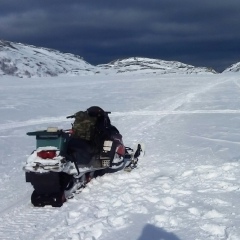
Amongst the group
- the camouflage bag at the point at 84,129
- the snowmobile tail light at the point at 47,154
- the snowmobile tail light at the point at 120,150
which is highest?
the camouflage bag at the point at 84,129

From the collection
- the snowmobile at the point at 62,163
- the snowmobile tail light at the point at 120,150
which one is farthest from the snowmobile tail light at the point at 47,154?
the snowmobile tail light at the point at 120,150

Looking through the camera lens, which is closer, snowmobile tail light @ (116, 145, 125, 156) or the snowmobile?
the snowmobile

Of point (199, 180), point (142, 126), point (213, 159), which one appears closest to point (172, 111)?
point (142, 126)

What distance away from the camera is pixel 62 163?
525 cm

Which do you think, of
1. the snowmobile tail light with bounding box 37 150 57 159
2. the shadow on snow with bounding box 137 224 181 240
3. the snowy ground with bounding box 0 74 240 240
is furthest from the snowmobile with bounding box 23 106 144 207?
the shadow on snow with bounding box 137 224 181 240

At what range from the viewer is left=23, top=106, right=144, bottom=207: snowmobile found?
522 cm

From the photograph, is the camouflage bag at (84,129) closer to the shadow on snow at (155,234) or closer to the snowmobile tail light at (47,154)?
the snowmobile tail light at (47,154)

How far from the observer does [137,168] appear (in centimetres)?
714

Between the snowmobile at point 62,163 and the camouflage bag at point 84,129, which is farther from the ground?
the camouflage bag at point 84,129

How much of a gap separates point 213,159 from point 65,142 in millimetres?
3029

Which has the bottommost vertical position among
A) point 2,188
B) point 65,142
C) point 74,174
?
point 2,188

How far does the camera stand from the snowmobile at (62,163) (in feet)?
17.1

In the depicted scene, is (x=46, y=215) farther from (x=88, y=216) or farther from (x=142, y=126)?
(x=142, y=126)

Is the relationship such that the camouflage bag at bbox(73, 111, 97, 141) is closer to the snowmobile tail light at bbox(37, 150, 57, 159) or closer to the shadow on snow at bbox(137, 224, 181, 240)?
the snowmobile tail light at bbox(37, 150, 57, 159)
